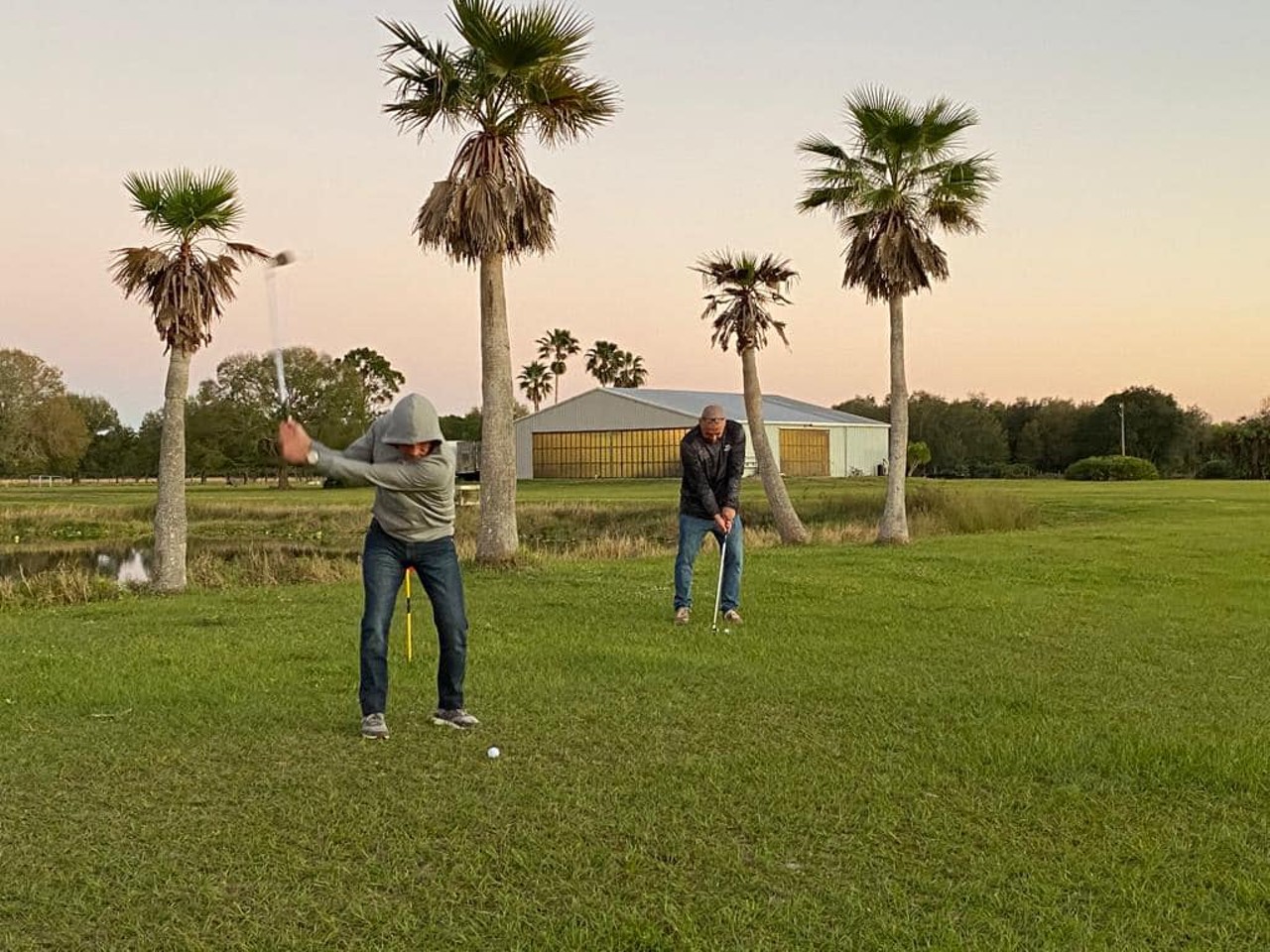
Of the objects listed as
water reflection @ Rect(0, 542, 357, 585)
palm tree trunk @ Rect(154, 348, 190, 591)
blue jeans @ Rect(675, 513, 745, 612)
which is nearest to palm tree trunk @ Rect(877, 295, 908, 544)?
water reflection @ Rect(0, 542, 357, 585)

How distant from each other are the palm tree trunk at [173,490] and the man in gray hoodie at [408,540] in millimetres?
10632

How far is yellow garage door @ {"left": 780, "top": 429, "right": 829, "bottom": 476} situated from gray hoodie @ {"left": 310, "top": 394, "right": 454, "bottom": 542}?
67788 mm

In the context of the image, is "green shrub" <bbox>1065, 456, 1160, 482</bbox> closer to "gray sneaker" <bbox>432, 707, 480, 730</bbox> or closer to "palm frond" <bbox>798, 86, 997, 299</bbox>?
"palm frond" <bbox>798, 86, 997, 299</bbox>

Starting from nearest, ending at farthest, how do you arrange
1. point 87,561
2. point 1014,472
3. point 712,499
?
point 712,499 < point 87,561 < point 1014,472

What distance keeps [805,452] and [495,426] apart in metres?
60.5

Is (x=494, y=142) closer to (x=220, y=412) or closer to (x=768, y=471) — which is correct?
(x=768, y=471)

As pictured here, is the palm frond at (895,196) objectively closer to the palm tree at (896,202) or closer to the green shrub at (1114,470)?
the palm tree at (896,202)

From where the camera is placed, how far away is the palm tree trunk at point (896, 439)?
24.0 m

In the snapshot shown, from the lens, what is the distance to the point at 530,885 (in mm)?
4727

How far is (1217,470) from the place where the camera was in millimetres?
76250

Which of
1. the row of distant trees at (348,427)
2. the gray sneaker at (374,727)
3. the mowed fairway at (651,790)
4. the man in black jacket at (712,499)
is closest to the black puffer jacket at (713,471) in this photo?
the man in black jacket at (712,499)

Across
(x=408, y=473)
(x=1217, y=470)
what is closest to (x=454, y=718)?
(x=408, y=473)

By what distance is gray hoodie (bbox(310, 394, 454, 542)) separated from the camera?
6.89m

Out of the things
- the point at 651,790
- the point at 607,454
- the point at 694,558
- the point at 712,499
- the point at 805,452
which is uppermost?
the point at 607,454
